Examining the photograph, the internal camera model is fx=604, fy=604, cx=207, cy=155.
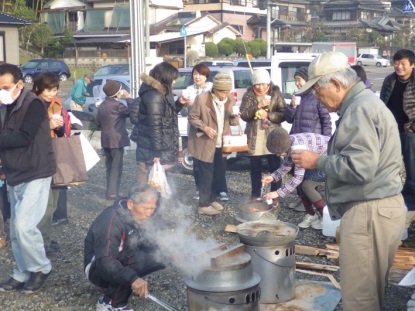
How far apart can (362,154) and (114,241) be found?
2006mm

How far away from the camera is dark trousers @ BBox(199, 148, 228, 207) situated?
7.48 m

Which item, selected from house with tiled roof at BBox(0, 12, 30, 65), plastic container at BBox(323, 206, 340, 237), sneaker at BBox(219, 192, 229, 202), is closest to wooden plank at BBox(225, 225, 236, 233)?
plastic container at BBox(323, 206, 340, 237)

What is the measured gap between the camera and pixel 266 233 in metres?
4.71

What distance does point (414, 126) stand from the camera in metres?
6.98

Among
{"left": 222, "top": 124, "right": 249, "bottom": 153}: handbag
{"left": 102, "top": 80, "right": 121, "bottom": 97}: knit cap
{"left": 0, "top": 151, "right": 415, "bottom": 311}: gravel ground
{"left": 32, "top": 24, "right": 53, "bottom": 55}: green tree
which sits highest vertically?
{"left": 32, "top": 24, "right": 53, "bottom": 55}: green tree

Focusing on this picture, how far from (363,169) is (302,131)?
148 inches

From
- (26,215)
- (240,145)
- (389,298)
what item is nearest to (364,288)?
(389,298)

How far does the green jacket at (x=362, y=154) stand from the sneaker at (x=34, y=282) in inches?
109

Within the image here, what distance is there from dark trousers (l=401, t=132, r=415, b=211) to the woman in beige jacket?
206 cm

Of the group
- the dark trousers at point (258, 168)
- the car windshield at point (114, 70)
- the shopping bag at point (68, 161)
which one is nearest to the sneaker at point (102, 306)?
the shopping bag at point (68, 161)

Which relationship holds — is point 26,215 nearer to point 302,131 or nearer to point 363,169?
point 363,169

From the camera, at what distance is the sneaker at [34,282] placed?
204 inches

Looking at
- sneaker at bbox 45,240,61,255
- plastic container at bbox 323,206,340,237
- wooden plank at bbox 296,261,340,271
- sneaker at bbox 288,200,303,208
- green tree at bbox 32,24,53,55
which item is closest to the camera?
wooden plank at bbox 296,261,340,271

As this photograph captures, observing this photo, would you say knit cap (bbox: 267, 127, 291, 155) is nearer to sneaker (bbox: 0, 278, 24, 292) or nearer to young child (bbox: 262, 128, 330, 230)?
young child (bbox: 262, 128, 330, 230)
